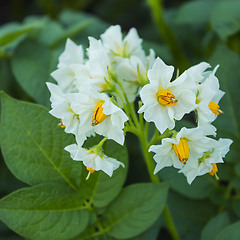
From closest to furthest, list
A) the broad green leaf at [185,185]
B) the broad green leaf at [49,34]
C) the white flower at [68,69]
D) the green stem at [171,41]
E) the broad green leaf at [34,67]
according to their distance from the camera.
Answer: the white flower at [68,69] → the broad green leaf at [185,185] → the broad green leaf at [34,67] → the broad green leaf at [49,34] → the green stem at [171,41]

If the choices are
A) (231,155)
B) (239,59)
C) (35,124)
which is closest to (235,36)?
(239,59)

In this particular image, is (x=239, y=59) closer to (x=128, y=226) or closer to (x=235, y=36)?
(x=235, y=36)

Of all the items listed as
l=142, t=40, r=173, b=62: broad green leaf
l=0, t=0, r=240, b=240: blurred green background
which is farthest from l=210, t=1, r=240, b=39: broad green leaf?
l=142, t=40, r=173, b=62: broad green leaf

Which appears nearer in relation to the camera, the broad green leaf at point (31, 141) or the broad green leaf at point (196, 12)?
the broad green leaf at point (31, 141)

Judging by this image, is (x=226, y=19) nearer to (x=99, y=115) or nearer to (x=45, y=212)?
(x=99, y=115)

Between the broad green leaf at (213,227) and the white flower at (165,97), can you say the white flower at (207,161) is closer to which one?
the white flower at (165,97)

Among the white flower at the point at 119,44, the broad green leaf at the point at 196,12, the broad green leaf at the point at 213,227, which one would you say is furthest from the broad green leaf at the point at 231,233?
the broad green leaf at the point at 196,12

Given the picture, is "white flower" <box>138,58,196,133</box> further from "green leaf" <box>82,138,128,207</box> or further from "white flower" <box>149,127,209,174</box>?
"green leaf" <box>82,138,128,207</box>
